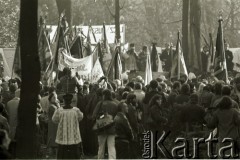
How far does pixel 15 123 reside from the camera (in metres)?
20.0

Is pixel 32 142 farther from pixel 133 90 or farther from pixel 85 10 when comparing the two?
pixel 85 10

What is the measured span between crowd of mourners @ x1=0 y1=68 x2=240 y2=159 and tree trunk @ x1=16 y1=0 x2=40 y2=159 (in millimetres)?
512

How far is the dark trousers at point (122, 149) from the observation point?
1912 centimetres

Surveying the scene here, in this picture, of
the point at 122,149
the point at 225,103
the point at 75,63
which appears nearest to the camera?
the point at 225,103

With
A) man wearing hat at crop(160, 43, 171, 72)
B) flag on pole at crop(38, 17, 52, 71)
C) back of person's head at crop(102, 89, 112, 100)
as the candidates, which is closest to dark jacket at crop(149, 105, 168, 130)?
back of person's head at crop(102, 89, 112, 100)

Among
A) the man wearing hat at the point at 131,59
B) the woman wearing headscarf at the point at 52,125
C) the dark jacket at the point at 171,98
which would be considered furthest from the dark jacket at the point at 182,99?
the man wearing hat at the point at 131,59

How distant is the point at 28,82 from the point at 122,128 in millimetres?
2418

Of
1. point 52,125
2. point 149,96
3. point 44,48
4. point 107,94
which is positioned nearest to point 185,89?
point 149,96

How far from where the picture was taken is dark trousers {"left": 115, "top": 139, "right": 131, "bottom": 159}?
19.1m

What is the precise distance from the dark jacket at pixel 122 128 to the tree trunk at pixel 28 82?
191 cm

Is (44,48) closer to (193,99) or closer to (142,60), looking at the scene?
(142,60)

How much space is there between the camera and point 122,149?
19.3 metres

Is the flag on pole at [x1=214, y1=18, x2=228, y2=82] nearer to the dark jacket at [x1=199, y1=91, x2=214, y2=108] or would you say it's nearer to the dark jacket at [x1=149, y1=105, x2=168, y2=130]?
the dark jacket at [x1=199, y1=91, x2=214, y2=108]

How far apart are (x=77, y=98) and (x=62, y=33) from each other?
597 cm
